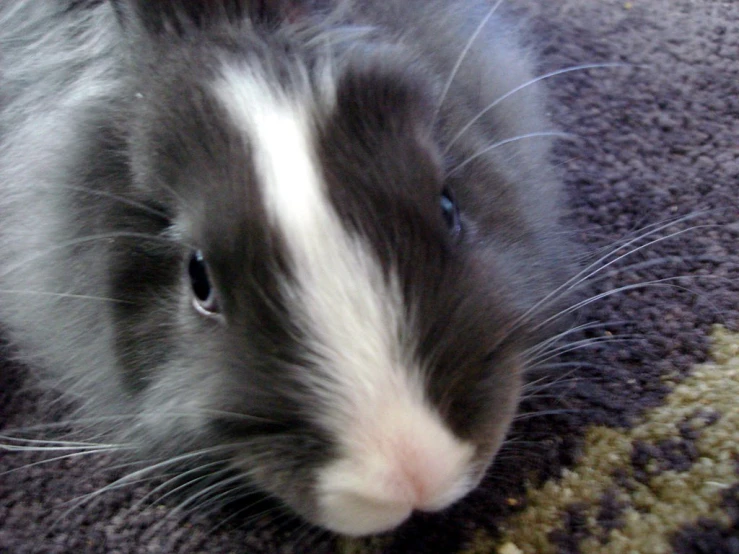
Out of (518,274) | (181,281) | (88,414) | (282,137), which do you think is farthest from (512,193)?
(88,414)

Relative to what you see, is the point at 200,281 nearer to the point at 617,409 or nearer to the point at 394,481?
the point at 394,481

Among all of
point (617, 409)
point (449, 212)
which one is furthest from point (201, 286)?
point (617, 409)

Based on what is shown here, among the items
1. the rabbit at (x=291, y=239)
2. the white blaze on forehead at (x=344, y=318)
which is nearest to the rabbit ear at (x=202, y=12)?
the rabbit at (x=291, y=239)

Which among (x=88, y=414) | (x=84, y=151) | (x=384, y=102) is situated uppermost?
(x=84, y=151)

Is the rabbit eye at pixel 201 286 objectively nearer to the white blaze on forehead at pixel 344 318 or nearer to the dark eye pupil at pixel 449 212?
the white blaze on forehead at pixel 344 318

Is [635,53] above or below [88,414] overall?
above

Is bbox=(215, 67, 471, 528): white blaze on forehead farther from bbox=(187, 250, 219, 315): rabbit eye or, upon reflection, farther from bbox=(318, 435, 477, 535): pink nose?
bbox=(187, 250, 219, 315): rabbit eye

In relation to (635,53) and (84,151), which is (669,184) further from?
(84,151)
